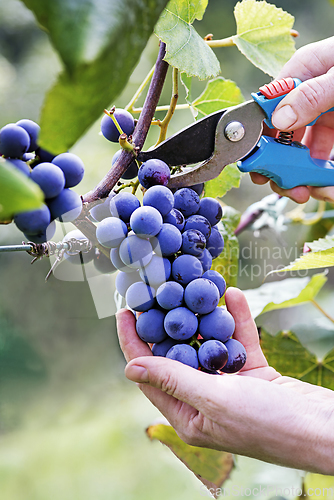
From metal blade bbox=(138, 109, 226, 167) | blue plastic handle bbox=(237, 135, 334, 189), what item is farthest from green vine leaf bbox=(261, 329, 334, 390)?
metal blade bbox=(138, 109, 226, 167)

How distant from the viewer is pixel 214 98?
604 mm

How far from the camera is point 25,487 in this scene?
2.89 feet

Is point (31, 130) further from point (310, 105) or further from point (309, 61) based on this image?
point (309, 61)

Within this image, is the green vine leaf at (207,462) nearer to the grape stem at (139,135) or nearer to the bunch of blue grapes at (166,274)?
the bunch of blue grapes at (166,274)

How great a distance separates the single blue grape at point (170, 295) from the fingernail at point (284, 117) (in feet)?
0.85

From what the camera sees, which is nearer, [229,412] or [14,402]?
[229,412]

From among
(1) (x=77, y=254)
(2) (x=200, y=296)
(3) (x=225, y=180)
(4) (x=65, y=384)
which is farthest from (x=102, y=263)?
(4) (x=65, y=384)

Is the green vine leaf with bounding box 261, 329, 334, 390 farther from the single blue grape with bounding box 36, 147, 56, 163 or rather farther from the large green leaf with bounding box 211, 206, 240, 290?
the single blue grape with bounding box 36, 147, 56, 163

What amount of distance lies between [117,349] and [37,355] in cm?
21

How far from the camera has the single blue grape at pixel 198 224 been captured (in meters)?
0.43

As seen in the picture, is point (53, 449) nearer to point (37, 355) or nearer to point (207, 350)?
point (37, 355)

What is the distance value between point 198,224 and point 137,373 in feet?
0.59

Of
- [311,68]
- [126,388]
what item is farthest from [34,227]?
[126,388]

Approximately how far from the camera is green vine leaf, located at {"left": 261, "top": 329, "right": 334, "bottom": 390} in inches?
31.8
